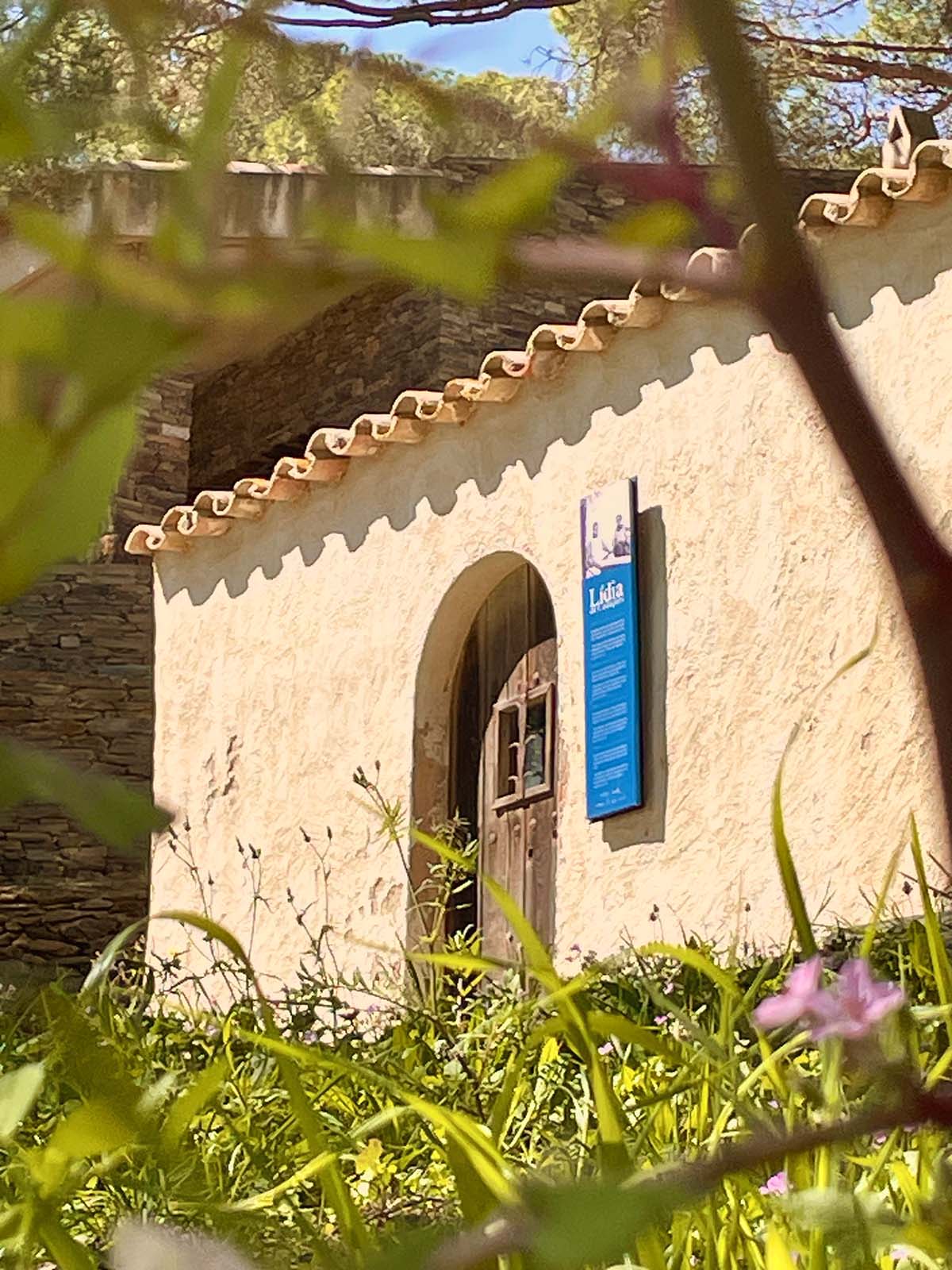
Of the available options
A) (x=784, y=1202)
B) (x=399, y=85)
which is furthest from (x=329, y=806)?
(x=399, y=85)

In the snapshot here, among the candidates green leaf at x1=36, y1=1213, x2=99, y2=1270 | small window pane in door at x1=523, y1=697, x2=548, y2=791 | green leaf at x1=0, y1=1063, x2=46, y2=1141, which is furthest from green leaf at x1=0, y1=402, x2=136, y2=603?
small window pane in door at x1=523, y1=697, x2=548, y2=791

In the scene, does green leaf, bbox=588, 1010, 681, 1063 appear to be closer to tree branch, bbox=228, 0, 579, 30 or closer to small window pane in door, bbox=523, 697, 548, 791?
tree branch, bbox=228, 0, 579, 30

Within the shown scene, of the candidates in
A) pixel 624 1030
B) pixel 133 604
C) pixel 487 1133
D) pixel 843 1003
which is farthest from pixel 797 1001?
pixel 133 604

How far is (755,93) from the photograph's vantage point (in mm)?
301

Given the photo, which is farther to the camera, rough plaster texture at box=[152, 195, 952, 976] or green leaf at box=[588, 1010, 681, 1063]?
rough plaster texture at box=[152, 195, 952, 976]

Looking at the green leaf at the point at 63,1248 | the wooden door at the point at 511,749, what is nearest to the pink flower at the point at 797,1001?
the green leaf at the point at 63,1248

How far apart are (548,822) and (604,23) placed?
602 cm

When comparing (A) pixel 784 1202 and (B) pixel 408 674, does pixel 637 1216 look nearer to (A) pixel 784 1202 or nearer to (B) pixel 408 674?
(A) pixel 784 1202

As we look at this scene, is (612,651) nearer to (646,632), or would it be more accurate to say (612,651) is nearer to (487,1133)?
(646,632)

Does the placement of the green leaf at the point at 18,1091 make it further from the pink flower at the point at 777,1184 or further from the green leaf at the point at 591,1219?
the pink flower at the point at 777,1184

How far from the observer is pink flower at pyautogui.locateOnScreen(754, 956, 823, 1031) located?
1.66 ft

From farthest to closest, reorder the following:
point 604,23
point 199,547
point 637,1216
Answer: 1. point 199,547
2. point 604,23
3. point 637,1216

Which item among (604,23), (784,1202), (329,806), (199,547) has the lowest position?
(784,1202)

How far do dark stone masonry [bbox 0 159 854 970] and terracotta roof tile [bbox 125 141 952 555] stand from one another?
1986 mm
